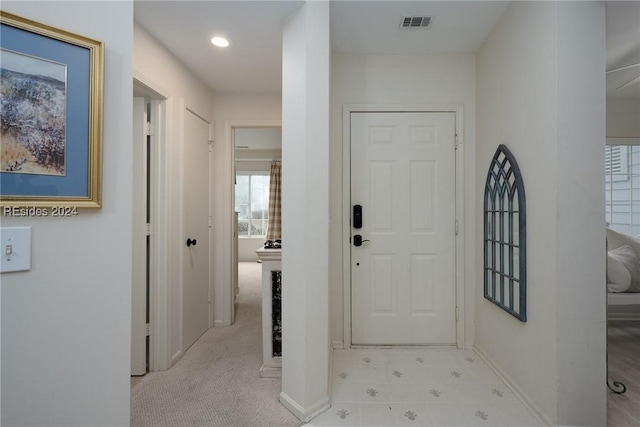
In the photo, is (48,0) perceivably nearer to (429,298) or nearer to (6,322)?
(6,322)

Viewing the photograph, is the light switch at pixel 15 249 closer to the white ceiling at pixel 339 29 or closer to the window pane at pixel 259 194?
the white ceiling at pixel 339 29

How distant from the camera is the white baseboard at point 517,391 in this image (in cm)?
173

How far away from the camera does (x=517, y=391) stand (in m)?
1.98

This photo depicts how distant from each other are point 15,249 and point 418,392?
218 centimetres

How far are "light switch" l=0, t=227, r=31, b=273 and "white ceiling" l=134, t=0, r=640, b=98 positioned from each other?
1667 millimetres

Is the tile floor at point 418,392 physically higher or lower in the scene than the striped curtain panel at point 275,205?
lower

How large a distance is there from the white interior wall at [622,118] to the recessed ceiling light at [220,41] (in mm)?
4137

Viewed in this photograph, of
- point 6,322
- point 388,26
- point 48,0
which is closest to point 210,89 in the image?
point 388,26

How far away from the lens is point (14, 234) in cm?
88

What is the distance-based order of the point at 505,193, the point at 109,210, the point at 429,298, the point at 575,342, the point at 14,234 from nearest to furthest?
the point at 14,234, the point at 109,210, the point at 575,342, the point at 505,193, the point at 429,298

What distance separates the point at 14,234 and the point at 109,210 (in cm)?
24

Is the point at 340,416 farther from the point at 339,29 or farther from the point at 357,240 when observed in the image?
the point at 339,29

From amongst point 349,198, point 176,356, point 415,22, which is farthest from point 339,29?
point 176,356

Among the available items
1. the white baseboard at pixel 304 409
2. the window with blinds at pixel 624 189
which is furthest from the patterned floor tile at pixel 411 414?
the window with blinds at pixel 624 189
